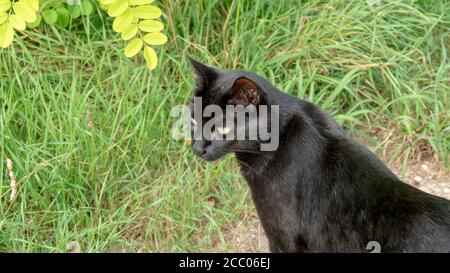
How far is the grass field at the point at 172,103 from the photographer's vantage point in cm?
371

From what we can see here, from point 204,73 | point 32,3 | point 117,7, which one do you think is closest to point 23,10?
point 32,3

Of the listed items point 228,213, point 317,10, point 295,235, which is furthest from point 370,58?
point 295,235

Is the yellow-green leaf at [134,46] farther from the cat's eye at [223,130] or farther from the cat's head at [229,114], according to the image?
the cat's eye at [223,130]

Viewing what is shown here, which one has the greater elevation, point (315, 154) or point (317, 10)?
point (317, 10)

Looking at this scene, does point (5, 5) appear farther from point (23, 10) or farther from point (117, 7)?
point (117, 7)

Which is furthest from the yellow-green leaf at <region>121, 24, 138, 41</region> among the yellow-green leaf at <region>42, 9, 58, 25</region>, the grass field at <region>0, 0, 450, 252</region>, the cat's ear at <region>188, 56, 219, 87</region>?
the yellow-green leaf at <region>42, 9, 58, 25</region>

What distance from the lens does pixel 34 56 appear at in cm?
411

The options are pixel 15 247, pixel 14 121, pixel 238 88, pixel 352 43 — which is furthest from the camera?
pixel 352 43

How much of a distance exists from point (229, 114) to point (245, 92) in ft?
0.41

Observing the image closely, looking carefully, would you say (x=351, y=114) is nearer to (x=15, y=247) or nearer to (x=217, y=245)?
(x=217, y=245)

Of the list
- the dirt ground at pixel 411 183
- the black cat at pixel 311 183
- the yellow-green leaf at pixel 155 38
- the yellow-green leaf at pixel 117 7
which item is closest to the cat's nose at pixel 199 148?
the black cat at pixel 311 183

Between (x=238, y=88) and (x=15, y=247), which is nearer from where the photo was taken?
(x=238, y=88)

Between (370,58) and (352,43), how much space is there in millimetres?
129

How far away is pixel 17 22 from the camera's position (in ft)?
10.2
